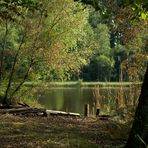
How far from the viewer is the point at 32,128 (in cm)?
1055

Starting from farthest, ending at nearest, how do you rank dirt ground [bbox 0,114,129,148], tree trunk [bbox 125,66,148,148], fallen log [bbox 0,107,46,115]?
fallen log [bbox 0,107,46,115]
dirt ground [bbox 0,114,129,148]
tree trunk [bbox 125,66,148,148]

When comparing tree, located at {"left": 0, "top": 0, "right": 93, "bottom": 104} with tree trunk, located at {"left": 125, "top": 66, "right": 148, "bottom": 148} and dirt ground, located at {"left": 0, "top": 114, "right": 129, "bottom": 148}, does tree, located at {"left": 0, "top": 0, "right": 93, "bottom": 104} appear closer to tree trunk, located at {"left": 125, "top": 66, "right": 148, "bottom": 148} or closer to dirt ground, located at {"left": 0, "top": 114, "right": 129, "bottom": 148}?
dirt ground, located at {"left": 0, "top": 114, "right": 129, "bottom": 148}

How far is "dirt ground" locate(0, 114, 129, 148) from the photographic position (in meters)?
8.20

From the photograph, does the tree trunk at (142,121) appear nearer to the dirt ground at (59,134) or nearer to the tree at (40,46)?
the dirt ground at (59,134)

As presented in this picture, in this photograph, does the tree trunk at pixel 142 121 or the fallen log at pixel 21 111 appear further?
Answer: the fallen log at pixel 21 111

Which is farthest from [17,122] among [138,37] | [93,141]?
Answer: [138,37]

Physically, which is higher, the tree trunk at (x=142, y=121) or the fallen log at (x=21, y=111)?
the tree trunk at (x=142, y=121)

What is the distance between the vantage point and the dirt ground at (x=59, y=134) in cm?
820

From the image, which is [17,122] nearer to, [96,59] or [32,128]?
[32,128]

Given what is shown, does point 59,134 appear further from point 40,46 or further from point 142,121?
point 40,46

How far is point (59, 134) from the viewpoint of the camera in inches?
376

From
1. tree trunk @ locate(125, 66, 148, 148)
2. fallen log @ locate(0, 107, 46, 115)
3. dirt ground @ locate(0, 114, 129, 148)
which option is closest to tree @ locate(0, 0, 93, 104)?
fallen log @ locate(0, 107, 46, 115)

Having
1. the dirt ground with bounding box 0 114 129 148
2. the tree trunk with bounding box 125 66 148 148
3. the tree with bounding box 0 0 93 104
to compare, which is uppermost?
the tree with bounding box 0 0 93 104

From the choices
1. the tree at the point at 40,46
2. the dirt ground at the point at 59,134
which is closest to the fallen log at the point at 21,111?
the dirt ground at the point at 59,134
